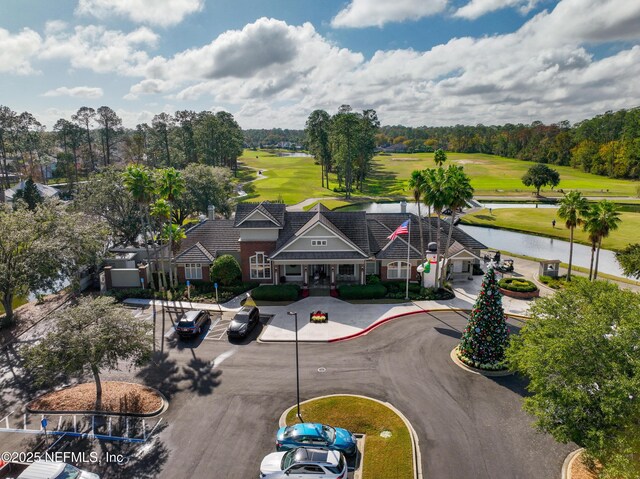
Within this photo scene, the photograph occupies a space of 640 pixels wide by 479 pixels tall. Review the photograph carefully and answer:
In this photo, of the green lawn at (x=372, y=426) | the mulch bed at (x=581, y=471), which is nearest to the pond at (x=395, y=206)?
the green lawn at (x=372, y=426)

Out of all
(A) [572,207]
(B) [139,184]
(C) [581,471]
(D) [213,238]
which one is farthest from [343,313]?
(A) [572,207]

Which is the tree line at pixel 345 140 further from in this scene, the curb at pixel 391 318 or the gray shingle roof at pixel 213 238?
the curb at pixel 391 318

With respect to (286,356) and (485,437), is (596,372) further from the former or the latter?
(286,356)

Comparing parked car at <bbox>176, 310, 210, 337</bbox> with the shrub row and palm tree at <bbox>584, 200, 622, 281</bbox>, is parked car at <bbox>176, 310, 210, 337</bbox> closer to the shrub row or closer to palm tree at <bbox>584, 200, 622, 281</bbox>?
the shrub row

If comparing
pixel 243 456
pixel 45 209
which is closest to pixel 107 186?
pixel 45 209

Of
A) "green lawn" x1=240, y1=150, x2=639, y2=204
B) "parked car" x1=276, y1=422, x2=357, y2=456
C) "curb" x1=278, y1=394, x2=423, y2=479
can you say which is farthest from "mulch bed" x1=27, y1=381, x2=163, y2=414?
"green lawn" x1=240, y1=150, x2=639, y2=204

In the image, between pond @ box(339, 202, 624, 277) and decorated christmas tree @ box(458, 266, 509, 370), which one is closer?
decorated christmas tree @ box(458, 266, 509, 370)
